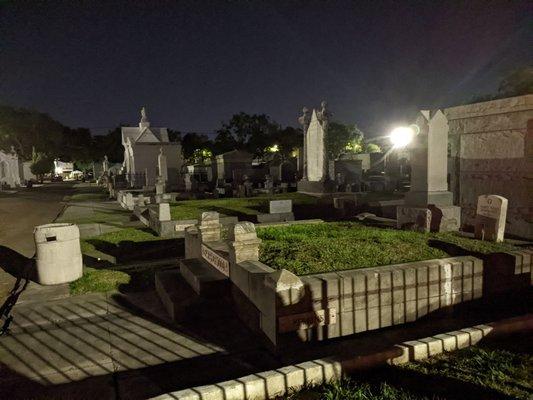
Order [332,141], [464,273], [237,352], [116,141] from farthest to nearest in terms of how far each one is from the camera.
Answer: [116,141]
[332,141]
[464,273]
[237,352]

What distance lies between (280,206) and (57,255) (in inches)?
328

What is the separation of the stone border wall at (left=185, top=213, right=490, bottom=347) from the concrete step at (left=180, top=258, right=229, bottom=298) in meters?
0.21

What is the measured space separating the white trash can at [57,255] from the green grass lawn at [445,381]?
6393 millimetres

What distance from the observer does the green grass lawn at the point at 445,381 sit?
3344mm

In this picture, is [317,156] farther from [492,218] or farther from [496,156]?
[492,218]

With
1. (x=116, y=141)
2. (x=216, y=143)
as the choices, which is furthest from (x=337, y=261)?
(x=116, y=141)

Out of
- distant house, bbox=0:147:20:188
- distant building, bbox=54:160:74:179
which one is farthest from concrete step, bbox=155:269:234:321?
distant building, bbox=54:160:74:179

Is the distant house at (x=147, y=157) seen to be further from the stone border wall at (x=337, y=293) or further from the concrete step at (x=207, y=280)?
the stone border wall at (x=337, y=293)

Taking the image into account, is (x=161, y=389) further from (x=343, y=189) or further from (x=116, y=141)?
(x=116, y=141)

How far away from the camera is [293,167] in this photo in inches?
1233

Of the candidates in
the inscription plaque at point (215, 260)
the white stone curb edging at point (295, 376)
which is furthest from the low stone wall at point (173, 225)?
the white stone curb edging at point (295, 376)

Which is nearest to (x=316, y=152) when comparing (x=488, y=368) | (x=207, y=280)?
(x=207, y=280)

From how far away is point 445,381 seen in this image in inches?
140

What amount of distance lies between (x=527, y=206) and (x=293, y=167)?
2229 centimetres
